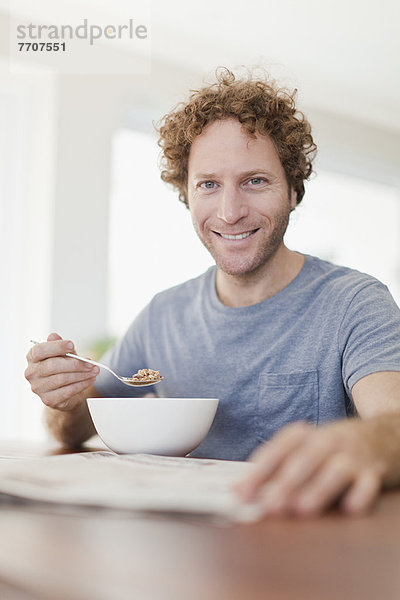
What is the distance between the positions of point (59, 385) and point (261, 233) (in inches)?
24.0

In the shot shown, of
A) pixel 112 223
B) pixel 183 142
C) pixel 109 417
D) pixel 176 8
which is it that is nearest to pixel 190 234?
pixel 112 223

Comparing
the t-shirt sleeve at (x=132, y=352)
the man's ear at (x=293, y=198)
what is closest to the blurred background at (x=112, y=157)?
the man's ear at (x=293, y=198)

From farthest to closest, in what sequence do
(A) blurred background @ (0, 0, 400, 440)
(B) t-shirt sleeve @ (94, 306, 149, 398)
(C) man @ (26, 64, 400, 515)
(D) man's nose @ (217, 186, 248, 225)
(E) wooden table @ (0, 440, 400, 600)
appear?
1. (A) blurred background @ (0, 0, 400, 440)
2. (B) t-shirt sleeve @ (94, 306, 149, 398)
3. (D) man's nose @ (217, 186, 248, 225)
4. (C) man @ (26, 64, 400, 515)
5. (E) wooden table @ (0, 440, 400, 600)

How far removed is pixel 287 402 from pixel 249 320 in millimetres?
212

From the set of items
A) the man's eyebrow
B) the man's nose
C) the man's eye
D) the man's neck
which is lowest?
the man's neck

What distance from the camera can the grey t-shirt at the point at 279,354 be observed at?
1.33 m

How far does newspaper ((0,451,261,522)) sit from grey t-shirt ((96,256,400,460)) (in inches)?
21.8

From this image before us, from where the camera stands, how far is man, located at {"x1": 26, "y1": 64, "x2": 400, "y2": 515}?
4.10ft

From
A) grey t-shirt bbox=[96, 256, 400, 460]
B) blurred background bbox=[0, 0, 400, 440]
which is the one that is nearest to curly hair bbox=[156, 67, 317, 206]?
grey t-shirt bbox=[96, 256, 400, 460]

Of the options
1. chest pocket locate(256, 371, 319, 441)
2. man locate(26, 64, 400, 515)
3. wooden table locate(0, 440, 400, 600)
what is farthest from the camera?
chest pocket locate(256, 371, 319, 441)

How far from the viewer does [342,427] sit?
574 millimetres

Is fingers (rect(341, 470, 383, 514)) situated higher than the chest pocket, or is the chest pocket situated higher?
fingers (rect(341, 470, 383, 514))

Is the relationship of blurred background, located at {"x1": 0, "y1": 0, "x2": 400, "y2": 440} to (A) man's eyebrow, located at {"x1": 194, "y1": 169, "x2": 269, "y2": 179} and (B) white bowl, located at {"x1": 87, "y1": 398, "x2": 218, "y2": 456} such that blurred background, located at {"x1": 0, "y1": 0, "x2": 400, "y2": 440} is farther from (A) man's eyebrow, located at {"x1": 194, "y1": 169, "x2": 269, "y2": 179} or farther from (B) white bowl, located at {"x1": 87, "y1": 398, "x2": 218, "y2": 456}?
(B) white bowl, located at {"x1": 87, "y1": 398, "x2": 218, "y2": 456}

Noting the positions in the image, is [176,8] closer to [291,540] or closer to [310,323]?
[310,323]
